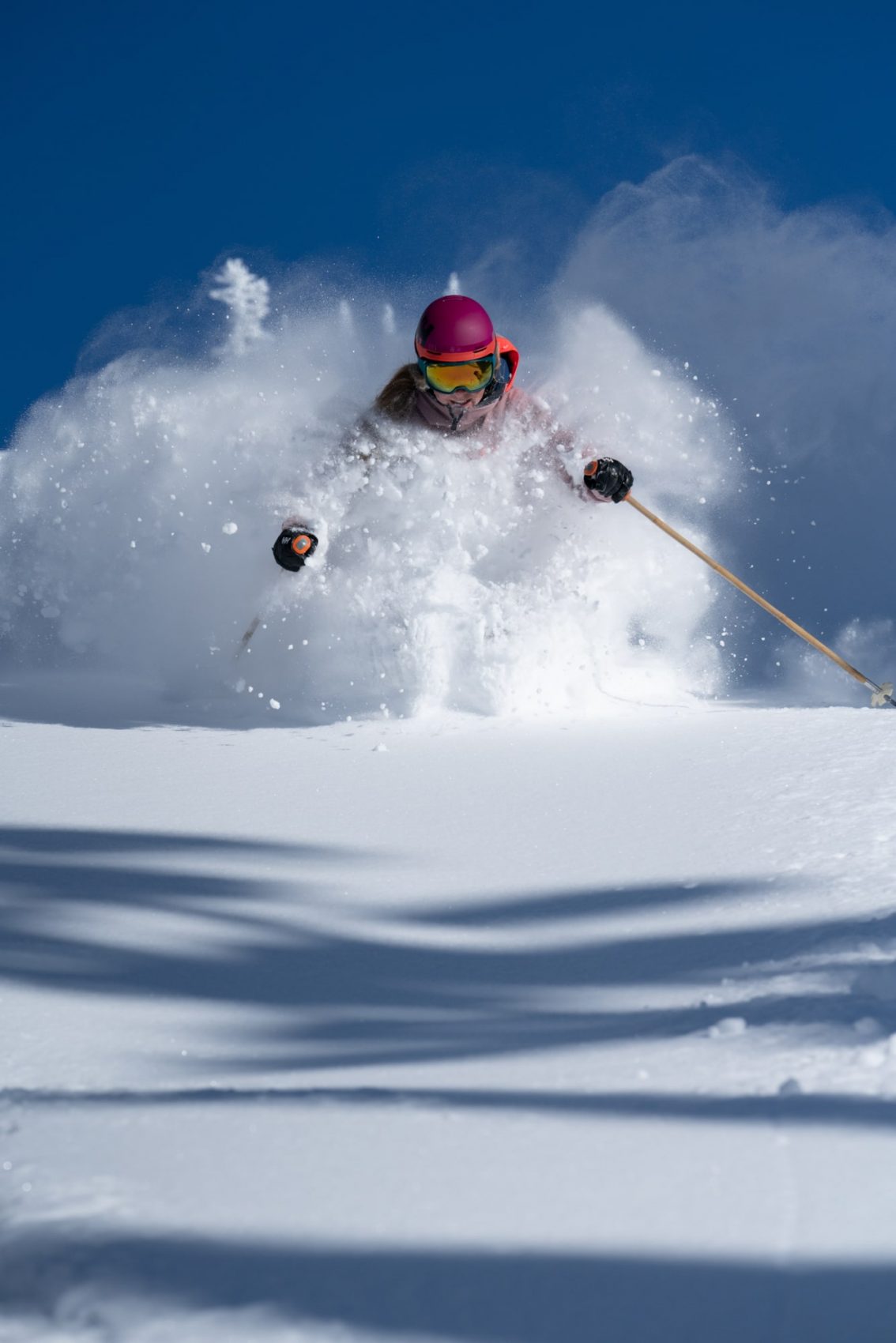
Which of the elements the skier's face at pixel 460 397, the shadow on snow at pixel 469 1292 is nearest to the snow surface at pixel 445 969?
the shadow on snow at pixel 469 1292

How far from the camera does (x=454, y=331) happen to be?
185 inches

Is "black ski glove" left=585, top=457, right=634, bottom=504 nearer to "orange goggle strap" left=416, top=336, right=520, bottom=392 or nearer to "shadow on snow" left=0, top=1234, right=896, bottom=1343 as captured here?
"orange goggle strap" left=416, top=336, right=520, bottom=392

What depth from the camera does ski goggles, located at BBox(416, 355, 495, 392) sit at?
4.77 m

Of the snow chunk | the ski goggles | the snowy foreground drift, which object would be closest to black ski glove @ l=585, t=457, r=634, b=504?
the ski goggles

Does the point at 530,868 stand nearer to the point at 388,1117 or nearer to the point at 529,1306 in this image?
the point at 388,1117

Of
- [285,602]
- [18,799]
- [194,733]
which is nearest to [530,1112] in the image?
[18,799]

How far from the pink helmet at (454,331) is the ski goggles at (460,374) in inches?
1.1

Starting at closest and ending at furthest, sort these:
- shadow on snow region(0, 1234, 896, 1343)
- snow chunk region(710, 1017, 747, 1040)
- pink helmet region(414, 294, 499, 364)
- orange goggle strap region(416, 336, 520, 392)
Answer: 1. shadow on snow region(0, 1234, 896, 1343)
2. snow chunk region(710, 1017, 747, 1040)
3. pink helmet region(414, 294, 499, 364)
4. orange goggle strap region(416, 336, 520, 392)

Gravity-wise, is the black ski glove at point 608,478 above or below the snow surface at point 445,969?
above

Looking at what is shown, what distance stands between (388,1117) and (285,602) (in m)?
4.54

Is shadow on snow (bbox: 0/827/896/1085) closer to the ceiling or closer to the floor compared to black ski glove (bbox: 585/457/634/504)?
closer to the floor

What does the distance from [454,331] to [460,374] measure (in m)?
0.19

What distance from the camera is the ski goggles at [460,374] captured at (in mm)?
4770

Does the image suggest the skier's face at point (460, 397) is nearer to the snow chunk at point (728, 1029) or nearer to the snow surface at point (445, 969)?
the snow surface at point (445, 969)
